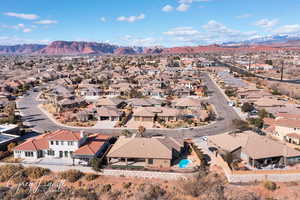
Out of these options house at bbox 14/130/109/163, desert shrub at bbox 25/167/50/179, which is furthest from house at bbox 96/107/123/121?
desert shrub at bbox 25/167/50/179

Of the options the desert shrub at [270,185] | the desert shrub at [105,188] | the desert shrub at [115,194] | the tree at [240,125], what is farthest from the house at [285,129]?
the desert shrub at [105,188]

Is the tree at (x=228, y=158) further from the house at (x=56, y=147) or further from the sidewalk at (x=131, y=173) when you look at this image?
the house at (x=56, y=147)

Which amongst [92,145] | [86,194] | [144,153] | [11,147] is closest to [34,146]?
[11,147]

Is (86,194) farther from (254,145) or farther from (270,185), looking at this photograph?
(254,145)

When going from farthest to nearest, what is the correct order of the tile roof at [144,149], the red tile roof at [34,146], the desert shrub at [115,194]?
the red tile roof at [34,146], the tile roof at [144,149], the desert shrub at [115,194]

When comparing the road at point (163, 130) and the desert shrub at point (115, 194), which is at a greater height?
the road at point (163, 130)

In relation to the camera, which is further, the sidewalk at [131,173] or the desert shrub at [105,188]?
the sidewalk at [131,173]
